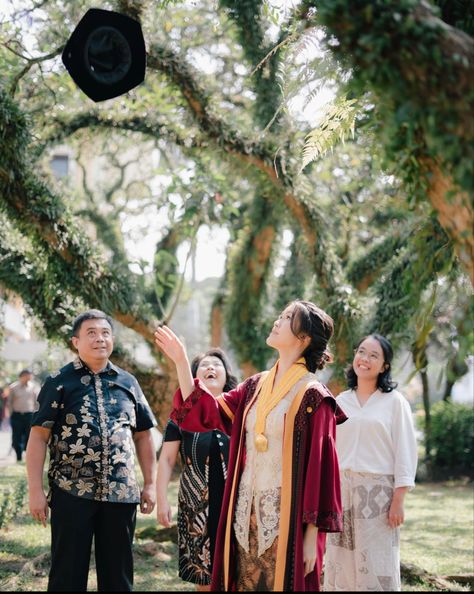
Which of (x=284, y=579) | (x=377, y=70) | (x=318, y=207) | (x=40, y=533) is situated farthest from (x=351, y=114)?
(x=40, y=533)

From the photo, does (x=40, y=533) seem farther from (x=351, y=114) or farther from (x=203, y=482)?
(x=351, y=114)

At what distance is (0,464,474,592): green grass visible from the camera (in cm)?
629

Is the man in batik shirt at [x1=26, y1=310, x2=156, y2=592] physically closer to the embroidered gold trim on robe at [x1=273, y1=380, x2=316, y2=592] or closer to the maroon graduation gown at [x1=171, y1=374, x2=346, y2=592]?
the maroon graduation gown at [x1=171, y1=374, x2=346, y2=592]

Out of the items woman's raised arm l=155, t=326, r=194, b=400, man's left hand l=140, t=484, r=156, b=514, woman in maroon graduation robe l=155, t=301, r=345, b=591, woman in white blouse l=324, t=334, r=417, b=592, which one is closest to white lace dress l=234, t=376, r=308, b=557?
woman in maroon graduation robe l=155, t=301, r=345, b=591

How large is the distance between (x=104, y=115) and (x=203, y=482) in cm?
653

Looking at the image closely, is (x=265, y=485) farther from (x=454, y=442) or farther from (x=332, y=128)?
(x=454, y=442)

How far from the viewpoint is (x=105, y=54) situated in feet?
15.8

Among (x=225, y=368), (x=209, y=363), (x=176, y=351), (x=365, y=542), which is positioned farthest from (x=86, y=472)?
(x=365, y=542)

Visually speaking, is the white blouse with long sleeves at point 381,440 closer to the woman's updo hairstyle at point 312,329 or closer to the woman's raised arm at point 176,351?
the woman's updo hairstyle at point 312,329

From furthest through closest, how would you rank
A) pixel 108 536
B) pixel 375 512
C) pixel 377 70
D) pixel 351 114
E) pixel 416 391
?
pixel 416 391, pixel 375 512, pixel 108 536, pixel 351 114, pixel 377 70

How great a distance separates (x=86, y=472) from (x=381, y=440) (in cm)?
197

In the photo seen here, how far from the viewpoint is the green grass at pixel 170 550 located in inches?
248

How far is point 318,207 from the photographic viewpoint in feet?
28.1

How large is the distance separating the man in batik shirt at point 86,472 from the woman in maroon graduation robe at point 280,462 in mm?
656
